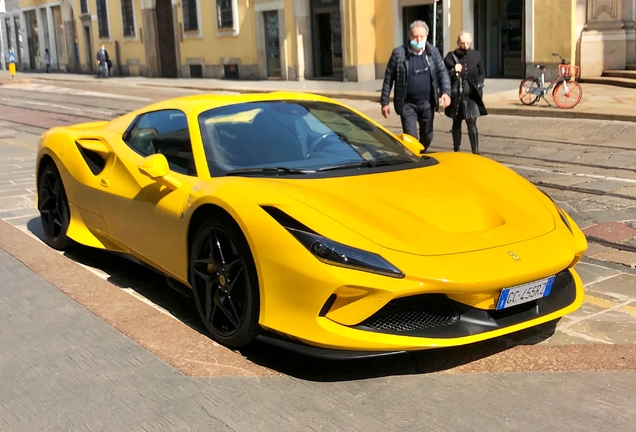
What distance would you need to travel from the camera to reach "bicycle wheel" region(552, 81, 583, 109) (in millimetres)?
15453

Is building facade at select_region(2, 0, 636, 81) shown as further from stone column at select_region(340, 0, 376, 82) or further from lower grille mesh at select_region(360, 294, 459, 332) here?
A: lower grille mesh at select_region(360, 294, 459, 332)

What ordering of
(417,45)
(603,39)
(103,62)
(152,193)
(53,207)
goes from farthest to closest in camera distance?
1. (103,62)
2. (603,39)
3. (417,45)
4. (53,207)
5. (152,193)

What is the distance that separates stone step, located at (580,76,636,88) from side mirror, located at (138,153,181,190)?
53.7 ft

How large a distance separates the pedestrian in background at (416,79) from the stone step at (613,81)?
11.4 meters

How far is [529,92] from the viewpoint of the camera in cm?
1628

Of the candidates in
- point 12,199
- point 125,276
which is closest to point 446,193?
point 125,276

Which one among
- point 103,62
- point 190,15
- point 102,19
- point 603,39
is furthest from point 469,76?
point 102,19

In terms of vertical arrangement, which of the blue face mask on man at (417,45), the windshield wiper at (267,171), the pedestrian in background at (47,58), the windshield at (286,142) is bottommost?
the windshield wiper at (267,171)

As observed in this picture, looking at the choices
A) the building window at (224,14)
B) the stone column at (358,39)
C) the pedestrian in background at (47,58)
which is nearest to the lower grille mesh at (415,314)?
the stone column at (358,39)

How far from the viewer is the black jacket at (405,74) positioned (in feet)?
29.4

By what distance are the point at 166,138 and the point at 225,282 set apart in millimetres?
1369

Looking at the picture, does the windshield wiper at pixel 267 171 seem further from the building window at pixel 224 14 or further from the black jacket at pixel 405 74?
the building window at pixel 224 14

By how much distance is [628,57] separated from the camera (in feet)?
66.6

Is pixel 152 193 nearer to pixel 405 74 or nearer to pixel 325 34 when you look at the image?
pixel 405 74
